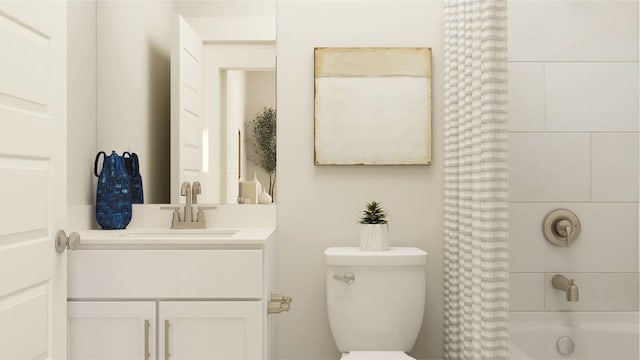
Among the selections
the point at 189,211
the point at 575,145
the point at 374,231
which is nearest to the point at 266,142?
the point at 189,211

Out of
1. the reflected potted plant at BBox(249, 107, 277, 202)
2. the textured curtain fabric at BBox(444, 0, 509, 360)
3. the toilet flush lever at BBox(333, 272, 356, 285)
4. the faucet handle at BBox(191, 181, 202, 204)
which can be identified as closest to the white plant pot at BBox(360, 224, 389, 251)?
the toilet flush lever at BBox(333, 272, 356, 285)

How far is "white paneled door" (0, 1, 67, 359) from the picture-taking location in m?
1.45

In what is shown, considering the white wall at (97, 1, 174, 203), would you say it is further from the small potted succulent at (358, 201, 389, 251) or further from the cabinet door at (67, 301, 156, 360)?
the small potted succulent at (358, 201, 389, 251)

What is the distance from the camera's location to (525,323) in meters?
2.46

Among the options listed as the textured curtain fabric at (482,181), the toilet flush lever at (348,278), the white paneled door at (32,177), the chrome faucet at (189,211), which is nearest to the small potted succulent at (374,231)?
the toilet flush lever at (348,278)

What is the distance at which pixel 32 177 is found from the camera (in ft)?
5.16

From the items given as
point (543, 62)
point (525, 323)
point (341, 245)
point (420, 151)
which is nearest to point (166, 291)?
point (341, 245)

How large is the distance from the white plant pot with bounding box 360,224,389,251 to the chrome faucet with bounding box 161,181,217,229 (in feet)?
2.27

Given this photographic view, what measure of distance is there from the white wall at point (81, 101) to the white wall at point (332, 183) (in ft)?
2.69

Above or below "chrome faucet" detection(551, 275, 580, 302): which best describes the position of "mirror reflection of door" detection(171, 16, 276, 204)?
above

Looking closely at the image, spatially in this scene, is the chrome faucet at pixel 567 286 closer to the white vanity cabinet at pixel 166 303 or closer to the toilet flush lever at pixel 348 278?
the toilet flush lever at pixel 348 278

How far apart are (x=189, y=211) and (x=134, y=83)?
62cm

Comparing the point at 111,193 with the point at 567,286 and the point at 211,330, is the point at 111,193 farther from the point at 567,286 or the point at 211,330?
the point at 567,286

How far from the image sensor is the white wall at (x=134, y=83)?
2434mm
